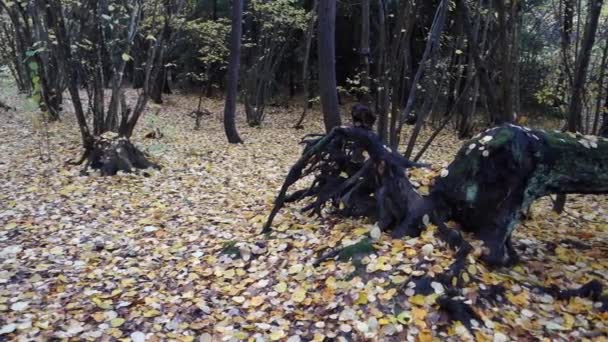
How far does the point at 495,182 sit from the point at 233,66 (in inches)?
364

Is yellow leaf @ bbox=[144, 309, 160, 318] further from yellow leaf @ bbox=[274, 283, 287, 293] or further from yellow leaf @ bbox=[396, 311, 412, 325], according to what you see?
yellow leaf @ bbox=[396, 311, 412, 325]

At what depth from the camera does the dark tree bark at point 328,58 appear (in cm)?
735

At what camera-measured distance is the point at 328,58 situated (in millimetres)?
7520

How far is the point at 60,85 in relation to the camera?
13055mm

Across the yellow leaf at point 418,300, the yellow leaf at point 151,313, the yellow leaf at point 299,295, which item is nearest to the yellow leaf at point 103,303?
the yellow leaf at point 151,313

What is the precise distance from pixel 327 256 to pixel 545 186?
187 cm

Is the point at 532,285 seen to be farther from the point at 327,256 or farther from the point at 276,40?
the point at 276,40

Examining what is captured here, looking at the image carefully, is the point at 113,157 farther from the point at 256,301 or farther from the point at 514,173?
the point at 514,173

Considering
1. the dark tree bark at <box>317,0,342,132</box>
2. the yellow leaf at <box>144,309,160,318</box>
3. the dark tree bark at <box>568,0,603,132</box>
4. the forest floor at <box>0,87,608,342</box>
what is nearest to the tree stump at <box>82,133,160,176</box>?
the forest floor at <box>0,87,608,342</box>

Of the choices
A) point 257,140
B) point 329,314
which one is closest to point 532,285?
point 329,314

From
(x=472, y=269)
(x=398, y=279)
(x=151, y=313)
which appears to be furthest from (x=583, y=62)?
(x=151, y=313)

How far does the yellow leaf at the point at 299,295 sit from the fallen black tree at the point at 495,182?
101cm

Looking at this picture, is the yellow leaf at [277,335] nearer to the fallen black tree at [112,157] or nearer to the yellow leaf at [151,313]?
the yellow leaf at [151,313]

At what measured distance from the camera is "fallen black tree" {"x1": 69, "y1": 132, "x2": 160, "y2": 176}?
7.69m
